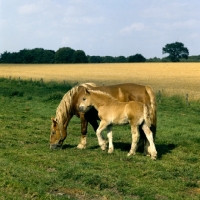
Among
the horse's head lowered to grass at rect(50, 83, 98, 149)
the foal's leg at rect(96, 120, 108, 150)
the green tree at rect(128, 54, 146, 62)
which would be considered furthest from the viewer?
the green tree at rect(128, 54, 146, 62)

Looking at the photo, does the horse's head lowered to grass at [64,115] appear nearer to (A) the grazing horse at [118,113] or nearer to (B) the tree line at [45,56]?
(A) the grazing horse at [118,113]

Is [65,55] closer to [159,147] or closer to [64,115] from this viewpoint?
[159,147]

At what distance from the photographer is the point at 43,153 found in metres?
10.2

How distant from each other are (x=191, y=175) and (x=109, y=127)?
2837 millimetres

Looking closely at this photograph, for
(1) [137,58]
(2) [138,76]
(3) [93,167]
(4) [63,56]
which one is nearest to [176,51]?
(1) [137,58]

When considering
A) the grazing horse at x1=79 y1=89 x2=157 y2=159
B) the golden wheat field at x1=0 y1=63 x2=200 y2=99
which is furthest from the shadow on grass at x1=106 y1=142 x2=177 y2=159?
the golden wheat field at x1=0 y1=63 x2=200 y2=99

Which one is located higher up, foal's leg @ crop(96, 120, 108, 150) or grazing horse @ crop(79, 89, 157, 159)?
grazing horse @ crop(79, 89, 157, 159)

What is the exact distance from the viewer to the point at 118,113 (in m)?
9.95

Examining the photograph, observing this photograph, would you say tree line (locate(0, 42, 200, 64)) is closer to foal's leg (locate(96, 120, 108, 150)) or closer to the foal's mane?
the foal's mane

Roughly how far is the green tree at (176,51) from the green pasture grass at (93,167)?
102 metres

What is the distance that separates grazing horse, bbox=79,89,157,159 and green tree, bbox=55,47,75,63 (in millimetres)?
101174

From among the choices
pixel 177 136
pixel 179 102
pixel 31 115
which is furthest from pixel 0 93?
pixel 177 136

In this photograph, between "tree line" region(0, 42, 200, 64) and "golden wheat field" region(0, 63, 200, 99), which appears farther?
"tree line" region(0, 42, 200, 64)

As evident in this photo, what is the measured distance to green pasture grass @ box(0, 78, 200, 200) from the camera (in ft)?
22.5
